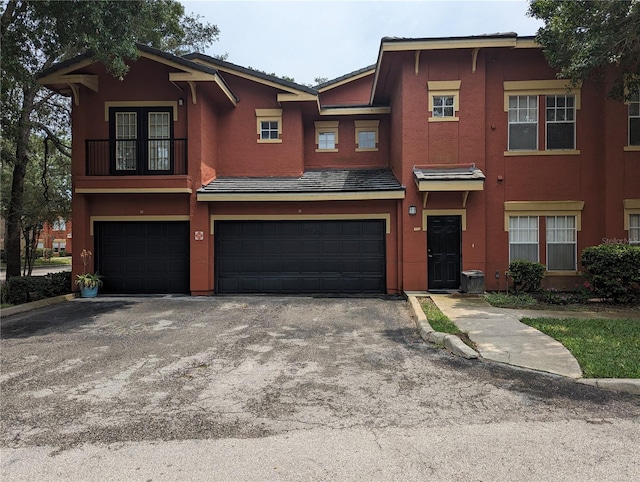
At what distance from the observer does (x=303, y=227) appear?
516 inches

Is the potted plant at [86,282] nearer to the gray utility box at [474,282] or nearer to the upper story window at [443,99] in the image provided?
the gray utility box at [474,282]

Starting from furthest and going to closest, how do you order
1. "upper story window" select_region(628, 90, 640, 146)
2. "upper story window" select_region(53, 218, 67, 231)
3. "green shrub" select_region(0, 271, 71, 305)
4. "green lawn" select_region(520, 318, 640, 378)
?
"upper story window" select_region(53, 218, 67, 231)
"upper story window" select_region(628, 90, 640, 146)
"green shrub" select_region(0, 271, 71, 305)
"green lawn" select_region(520, 318, 640, 378)

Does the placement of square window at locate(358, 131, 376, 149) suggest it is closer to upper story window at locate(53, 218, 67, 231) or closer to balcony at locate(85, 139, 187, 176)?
balcony at locate(85, 139, 187, 176)

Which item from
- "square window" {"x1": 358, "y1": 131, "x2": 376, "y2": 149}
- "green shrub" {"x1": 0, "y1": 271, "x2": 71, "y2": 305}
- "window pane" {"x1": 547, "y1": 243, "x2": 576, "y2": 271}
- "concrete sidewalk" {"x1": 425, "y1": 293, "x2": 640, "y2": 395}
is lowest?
"concrete sidewalk" {"x1": 425, "y1": 293, "x2": 640, "y2": 395}

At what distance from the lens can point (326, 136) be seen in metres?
15.2

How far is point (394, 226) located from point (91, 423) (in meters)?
10.0

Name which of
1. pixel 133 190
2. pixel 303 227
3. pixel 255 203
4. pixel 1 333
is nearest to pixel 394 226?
pixel 303 227

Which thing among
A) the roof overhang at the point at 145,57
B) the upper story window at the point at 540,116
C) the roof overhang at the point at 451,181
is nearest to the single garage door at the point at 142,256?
the roof overhang at the point at 145,57

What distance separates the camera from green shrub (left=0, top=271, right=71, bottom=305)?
11.1 m

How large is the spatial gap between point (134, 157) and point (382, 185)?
776cm

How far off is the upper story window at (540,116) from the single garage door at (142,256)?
10501mm

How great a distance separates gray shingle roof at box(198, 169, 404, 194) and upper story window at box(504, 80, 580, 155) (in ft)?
12.6

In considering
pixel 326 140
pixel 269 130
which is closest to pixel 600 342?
pixel 326 140

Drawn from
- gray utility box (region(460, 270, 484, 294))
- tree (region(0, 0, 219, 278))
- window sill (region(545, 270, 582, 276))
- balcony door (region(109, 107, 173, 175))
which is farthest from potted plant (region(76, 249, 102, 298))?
window sill (region(545, 270, 582, 276))
